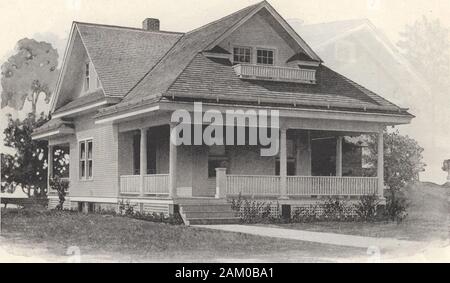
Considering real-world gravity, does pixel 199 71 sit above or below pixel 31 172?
above

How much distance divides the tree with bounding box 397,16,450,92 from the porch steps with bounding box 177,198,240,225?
26342 millimetres

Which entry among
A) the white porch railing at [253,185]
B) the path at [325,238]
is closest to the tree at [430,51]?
the white porch railing at [253,185]

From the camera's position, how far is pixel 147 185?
25094mm

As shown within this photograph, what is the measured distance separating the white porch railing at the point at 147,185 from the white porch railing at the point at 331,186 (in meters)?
4.36

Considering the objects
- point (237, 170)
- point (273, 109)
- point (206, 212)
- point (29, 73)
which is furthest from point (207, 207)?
point (29, 73)

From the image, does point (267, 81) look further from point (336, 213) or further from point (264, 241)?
point (264, 241)

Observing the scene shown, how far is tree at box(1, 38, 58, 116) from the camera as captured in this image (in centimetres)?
5856

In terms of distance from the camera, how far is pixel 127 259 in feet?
46.4

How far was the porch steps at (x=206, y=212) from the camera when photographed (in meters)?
22.2

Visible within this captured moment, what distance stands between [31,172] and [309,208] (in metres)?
21.2

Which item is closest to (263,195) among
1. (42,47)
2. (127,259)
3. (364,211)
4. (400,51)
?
(364,211)

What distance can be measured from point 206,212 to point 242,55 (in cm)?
698

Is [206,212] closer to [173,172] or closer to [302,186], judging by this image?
[173,172]

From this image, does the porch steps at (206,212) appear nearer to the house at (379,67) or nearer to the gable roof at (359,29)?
the house at (379,67)
